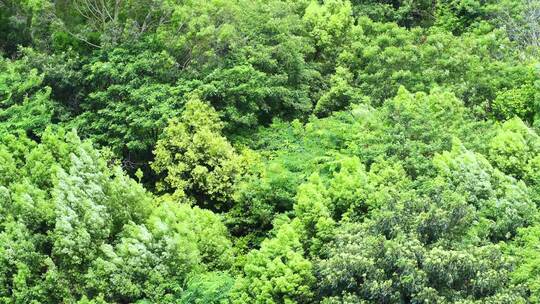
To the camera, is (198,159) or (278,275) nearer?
(278,275)

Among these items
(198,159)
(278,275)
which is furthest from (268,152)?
(278,275)

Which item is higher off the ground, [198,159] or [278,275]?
[278,275]

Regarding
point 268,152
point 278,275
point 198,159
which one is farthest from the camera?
point 268,152

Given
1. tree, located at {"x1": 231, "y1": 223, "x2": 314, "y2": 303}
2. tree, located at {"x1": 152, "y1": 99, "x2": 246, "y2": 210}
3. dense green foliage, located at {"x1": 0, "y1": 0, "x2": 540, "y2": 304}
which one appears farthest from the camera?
tree, located at {"x1": 152, "y1": 99, "x2": 246, "y2": 210}

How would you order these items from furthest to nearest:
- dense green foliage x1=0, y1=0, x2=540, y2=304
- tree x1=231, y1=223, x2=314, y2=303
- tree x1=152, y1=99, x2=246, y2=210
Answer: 1. tree x1=152, y1=99, x2=246, y2=210
2. dense green foliage x1=0, y1=0, x2=540, y2=304
3. tree x1=231, y1=223, x2=314, y2=303

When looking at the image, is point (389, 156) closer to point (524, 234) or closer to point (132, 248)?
point (524, 234)

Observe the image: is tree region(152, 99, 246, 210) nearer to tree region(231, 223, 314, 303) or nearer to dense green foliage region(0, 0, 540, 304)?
dense green foliage region(0, 0, 540, 304)

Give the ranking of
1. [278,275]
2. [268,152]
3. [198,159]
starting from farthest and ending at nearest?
[268,152], [198,159], [278,275]

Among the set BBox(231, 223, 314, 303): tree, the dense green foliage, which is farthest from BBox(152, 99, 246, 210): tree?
BBox(231, 223, 314, 303): tree

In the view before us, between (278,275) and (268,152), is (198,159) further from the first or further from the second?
(278,275)
